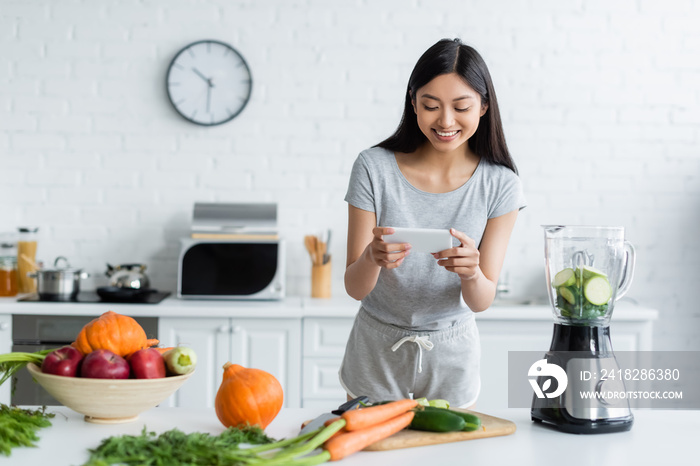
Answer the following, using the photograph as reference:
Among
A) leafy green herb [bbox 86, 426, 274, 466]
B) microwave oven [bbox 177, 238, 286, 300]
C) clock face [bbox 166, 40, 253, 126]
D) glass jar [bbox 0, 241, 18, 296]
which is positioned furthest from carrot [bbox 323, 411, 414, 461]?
glass jar [bbox 0, 241, 18, 296]

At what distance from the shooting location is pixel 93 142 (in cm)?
343

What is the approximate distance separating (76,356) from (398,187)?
0.85m

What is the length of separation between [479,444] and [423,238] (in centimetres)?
41

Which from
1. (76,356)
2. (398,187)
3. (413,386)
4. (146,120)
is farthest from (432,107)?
(146,120)

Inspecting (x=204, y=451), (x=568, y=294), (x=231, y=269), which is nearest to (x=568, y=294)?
(x=568, y=294)

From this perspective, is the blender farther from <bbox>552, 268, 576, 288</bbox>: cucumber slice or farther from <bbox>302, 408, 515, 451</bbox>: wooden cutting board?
<bbox>302, 408, 515, 451</bbox>: wooden cutting board

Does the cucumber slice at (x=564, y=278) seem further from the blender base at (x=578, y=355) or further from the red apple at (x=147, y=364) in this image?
the red apple at (x=147, y=364)

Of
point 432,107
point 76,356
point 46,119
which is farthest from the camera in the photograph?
point 46,119

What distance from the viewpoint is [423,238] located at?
4.62 feet

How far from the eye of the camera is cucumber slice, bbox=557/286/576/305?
1.33 m

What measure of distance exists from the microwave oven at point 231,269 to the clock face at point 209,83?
69cm

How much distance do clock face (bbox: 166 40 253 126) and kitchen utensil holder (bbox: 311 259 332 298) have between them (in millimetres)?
864

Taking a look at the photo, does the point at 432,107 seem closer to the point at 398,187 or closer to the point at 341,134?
the point at 398,187

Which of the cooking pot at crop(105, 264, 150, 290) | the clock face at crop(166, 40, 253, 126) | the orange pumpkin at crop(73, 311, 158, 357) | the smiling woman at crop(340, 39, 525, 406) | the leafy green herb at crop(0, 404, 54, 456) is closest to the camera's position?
the leafy green herb at crop(0, 404, 54, 456)
